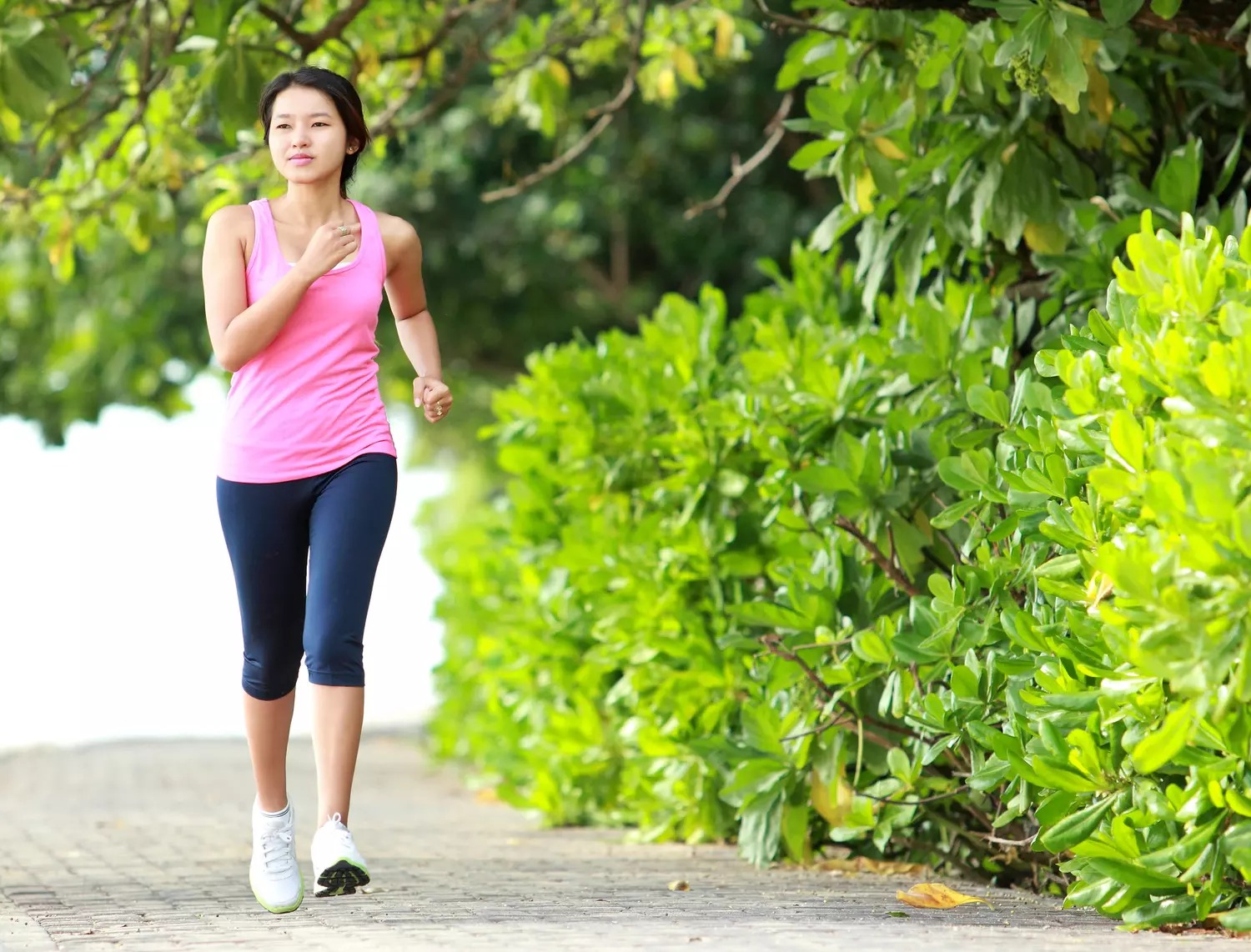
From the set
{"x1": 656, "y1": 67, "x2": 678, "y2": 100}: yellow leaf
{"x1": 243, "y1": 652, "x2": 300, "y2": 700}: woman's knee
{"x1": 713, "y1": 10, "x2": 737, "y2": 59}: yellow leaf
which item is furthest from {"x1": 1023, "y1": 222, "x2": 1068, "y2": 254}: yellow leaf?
{"x1": 656, "y1": 67, "x2": 678, "y2": 100}: yellow leaf

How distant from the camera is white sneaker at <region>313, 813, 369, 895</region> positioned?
3951mm

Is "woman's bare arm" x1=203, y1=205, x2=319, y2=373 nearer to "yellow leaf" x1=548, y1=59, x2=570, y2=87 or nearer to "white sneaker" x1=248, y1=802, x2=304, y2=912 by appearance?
"white sneaker" x1=248, y1=802, x2=304, y2=912

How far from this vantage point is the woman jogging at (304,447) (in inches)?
156

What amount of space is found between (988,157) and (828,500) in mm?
1206

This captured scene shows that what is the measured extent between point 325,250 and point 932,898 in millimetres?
Answer: 2281

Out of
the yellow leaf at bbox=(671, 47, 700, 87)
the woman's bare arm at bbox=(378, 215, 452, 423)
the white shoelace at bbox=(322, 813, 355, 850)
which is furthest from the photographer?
the yellow leaf at bbox=(671, 47, 700, 87)

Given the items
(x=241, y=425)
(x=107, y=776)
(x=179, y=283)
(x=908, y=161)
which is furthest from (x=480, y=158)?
(x=241, y=425)

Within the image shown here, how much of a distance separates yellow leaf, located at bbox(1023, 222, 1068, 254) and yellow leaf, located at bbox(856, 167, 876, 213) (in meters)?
0.53

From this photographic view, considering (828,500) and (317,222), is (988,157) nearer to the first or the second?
(828,500)

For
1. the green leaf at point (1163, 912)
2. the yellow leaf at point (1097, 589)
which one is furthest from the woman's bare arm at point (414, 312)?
the green leaf at point (1163, 912)

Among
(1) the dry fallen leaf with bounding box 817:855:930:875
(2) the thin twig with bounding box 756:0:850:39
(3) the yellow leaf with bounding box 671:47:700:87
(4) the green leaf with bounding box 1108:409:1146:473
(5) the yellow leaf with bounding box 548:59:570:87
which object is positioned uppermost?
(3) the yellow leaf with bounding box 671:47:700:87

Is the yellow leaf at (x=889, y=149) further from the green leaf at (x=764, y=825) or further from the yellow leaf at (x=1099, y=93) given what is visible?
the green leaf at (x=764, y=825)

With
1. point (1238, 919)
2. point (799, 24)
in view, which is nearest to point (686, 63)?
point (799, 24)

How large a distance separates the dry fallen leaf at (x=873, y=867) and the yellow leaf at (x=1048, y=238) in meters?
1.98
